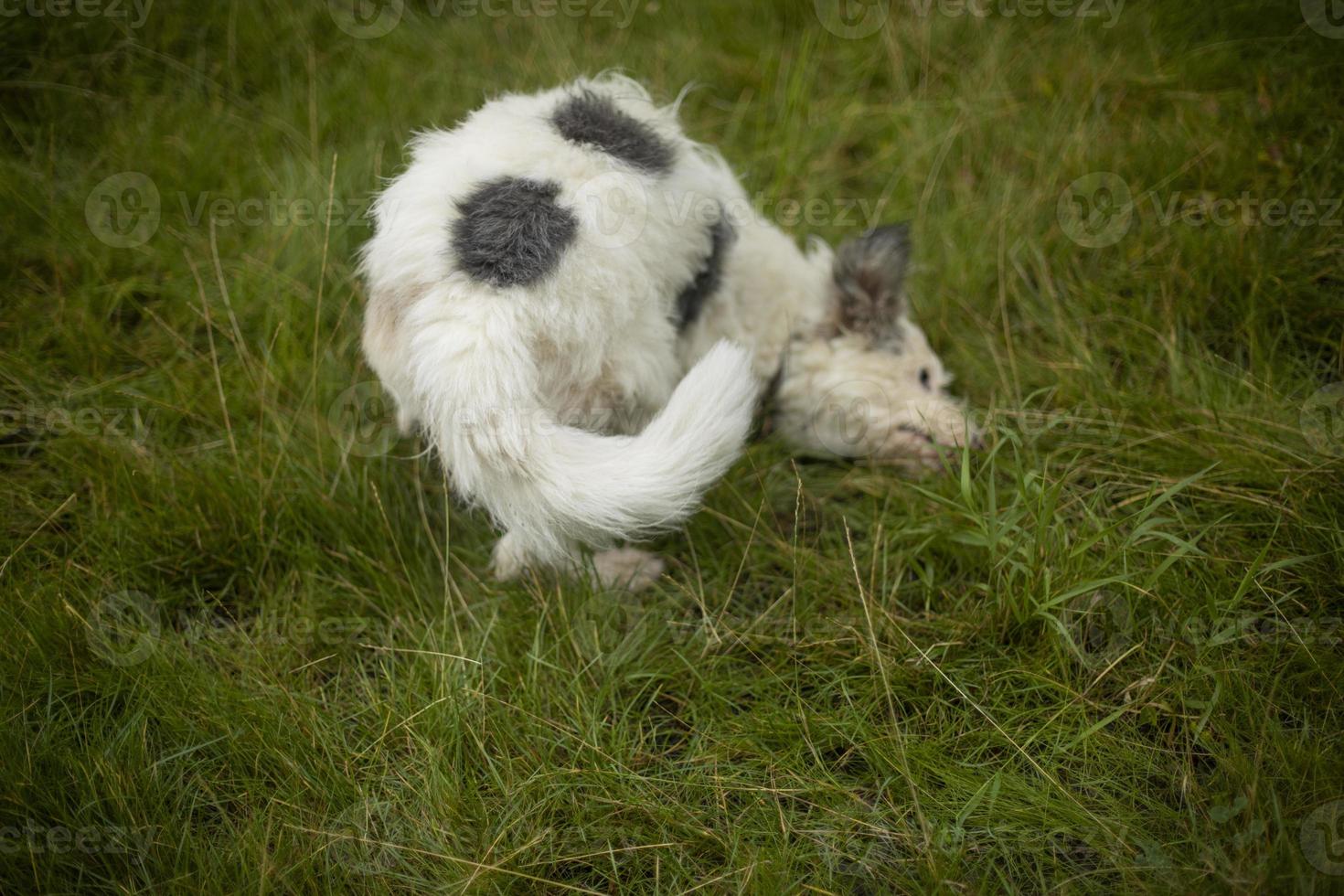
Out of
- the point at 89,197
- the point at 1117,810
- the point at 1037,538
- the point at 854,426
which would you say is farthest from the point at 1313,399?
the point at 89,197

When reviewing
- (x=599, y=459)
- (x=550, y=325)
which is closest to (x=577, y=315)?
(x=550, y=325)

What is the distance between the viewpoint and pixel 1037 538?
1917mm

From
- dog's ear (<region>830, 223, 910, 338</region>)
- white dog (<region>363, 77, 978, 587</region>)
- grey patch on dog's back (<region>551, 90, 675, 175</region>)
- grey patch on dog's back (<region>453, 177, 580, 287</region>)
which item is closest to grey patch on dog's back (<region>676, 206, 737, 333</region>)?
white dog (<region>363, 77, 978, 587</region>)

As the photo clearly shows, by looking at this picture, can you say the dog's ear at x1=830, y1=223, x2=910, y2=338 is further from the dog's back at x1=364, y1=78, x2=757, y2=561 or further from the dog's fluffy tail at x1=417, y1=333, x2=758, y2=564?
the dog's fluffy tail at x1=417, y1=333, x2=758, y2=564

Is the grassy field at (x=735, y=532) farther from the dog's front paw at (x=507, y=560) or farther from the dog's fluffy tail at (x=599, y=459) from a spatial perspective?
the dog's fluffy tail at (x=599, y=459)

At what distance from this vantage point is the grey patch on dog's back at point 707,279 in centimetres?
221

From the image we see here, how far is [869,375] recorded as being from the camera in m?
2.53

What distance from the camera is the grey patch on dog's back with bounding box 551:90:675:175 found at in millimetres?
1988

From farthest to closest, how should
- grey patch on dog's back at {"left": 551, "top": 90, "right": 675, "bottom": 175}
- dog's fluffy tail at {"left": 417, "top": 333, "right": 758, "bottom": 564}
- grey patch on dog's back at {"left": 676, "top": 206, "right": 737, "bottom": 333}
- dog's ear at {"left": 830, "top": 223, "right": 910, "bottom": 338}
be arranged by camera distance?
dog's ear at {"left": 830, "top": 223, "right": 910, "bottom": 338} → grey patch on dog's back at {"left": 676, "top": 206, "right": 737, "bottom": 333} → grey patch on dog's back at {"left": 551, "top": 90, "right": 675, "bottom": 175} → dog's fluffy tail at {"left": 417, "top": 333, "right": 758, "bottom": 564}

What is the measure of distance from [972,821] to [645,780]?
674mm

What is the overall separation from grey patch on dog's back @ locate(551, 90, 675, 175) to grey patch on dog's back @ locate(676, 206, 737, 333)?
263mm

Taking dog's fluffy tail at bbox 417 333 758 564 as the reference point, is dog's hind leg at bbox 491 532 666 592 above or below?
below

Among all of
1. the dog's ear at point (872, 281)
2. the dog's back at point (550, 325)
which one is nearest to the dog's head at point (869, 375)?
the dog's ear at point (872, 281)

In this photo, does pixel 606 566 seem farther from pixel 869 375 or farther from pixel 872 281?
pixel 872 281
